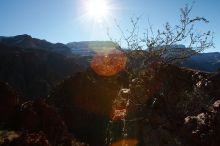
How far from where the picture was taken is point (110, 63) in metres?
16.7

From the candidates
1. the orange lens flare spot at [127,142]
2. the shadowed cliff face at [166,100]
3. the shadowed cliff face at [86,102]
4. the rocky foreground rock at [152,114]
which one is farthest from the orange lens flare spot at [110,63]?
the orange lens flare spot at [127,142]

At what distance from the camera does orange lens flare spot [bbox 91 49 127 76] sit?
14.0 meters

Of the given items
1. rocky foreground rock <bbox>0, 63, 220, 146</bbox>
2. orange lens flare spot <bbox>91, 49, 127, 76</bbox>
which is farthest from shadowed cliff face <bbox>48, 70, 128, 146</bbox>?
rocky foreground rock <bbox>0, 63, 220, 146</bbox>

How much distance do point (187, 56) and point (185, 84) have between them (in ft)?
5.86

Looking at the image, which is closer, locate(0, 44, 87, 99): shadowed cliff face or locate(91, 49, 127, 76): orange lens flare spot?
locate(91, 49, 127, 76): orange lens flare spot

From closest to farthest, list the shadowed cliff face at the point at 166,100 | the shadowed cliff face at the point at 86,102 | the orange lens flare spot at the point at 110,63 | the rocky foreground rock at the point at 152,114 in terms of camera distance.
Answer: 1. the rocky foreground rock at the point at 152,114
2. the shadowed cliff face at the point at 166,100
3. the orange lens flare spot at the point at 110,63
4. the shadowed cliff face at the point at 86,102

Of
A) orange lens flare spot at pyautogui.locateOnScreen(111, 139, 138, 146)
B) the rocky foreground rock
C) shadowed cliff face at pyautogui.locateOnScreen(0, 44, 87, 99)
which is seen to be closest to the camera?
the rocky foreground rock

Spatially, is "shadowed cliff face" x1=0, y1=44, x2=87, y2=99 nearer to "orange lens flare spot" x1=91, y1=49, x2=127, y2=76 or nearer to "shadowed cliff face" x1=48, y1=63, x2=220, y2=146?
"orange lens flare spot" x1=91, y1=49, x2=127, y2=76

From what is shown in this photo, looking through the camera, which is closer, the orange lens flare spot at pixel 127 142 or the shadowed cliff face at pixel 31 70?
the orange lens flare spot at pixel 127 142

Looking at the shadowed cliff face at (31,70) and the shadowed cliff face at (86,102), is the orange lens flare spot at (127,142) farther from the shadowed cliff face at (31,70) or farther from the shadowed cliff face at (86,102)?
the shadowed cliff face at (31,70)

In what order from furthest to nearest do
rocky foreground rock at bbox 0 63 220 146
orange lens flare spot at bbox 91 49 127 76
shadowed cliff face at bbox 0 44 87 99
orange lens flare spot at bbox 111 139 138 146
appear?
shadowed cliff face at bbox 0 44 87 99, orange lens flare spot at bbox 91 49 127 76, orange lens flare spot at bbox 111 139 138 146, rocky foreground rock at bbox 0 63 220 146

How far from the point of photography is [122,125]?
7523 millimetres

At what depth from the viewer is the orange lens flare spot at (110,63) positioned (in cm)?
1400

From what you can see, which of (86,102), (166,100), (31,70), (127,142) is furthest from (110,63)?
(31,70)
